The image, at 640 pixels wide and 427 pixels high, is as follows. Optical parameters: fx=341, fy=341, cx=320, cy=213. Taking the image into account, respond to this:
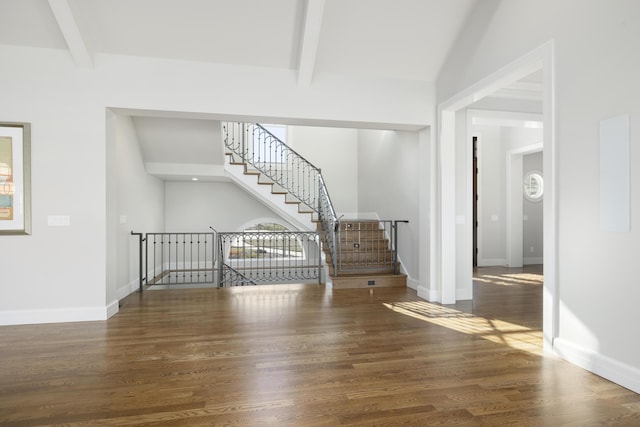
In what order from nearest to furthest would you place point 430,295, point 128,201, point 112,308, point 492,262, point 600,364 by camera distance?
point 600,364 < point 112,308 < point 430,295 < point 128,201 < point 492,262

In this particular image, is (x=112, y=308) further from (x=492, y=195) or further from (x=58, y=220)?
(x=492, y=195)

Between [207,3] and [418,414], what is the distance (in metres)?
4.28

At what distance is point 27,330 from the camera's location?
12.2ft

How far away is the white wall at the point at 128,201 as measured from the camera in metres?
5.11

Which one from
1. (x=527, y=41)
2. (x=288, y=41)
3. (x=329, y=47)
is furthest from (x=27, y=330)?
(x=527, y=41)

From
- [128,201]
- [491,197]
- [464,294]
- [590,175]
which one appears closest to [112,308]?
[128,201]

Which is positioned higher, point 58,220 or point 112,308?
point 58,220

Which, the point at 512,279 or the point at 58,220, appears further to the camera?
the point at 512,279

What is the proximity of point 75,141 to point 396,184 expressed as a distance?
16.7 ft

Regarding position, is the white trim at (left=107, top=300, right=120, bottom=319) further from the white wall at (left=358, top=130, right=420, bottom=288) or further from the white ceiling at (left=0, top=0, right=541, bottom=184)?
the white wall at (left=358, top=130, right=420, bottom=288)

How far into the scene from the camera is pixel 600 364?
2607 millimetres

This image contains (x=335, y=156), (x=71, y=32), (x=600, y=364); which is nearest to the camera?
(x=600, y=364)

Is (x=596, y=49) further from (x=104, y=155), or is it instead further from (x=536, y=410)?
(x=104, y=155)

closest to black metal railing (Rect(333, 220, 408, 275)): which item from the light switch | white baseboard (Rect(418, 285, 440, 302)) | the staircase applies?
the staircase
